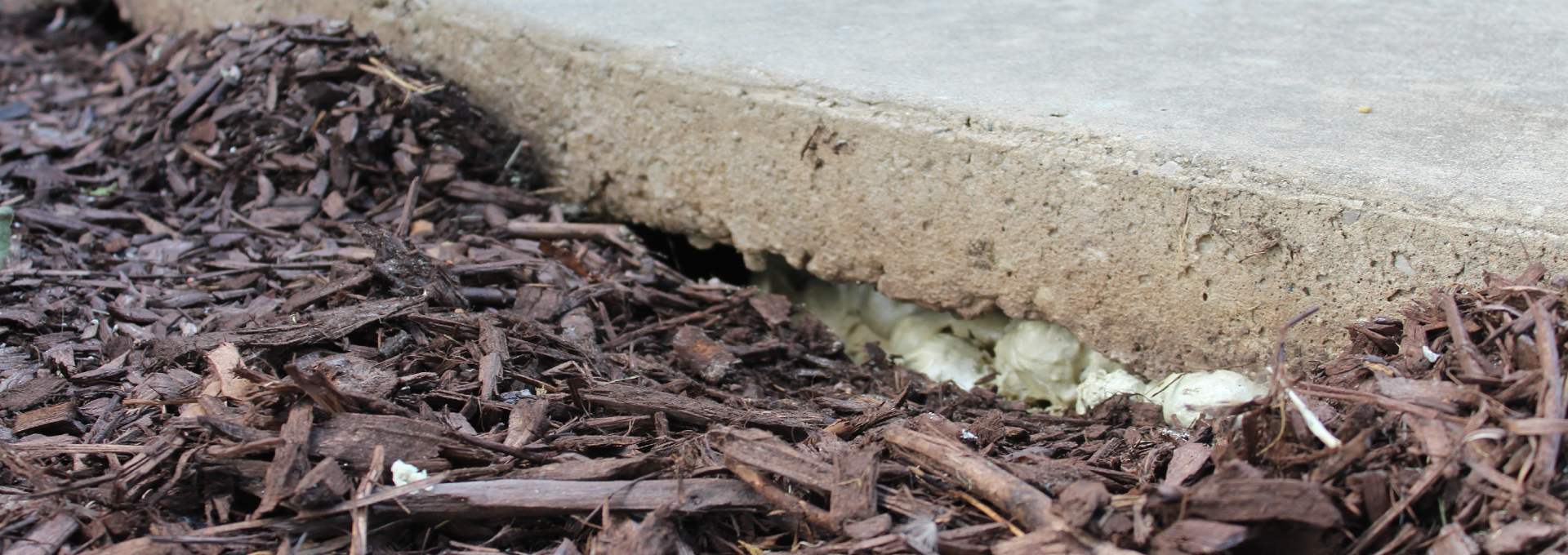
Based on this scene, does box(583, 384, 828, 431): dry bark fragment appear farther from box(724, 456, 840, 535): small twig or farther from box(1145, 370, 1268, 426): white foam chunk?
box(1145, 370, 1268, 426): white foam chunk

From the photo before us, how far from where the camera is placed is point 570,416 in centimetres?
219

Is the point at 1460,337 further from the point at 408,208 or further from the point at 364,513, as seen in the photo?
the point at 408,208

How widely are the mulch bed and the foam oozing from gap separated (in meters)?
0.12

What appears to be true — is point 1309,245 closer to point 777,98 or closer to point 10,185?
point 777,98

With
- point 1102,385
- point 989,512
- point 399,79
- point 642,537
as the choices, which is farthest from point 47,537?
point 1102,385

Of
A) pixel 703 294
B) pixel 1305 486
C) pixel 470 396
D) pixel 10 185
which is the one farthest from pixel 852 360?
pixel 10 185

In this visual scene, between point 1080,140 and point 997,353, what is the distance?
66 cm

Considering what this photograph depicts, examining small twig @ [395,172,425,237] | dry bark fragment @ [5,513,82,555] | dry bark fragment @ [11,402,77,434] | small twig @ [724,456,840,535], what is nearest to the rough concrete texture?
small twig @ [395,172,425,237]

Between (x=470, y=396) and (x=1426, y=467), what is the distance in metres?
1.56

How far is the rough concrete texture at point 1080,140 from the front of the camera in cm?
229

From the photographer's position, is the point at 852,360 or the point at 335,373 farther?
the point at 852,360

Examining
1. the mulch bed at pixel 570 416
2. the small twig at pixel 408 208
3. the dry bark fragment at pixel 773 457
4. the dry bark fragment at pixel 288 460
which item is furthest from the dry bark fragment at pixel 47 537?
the small twig at pixel 408 208

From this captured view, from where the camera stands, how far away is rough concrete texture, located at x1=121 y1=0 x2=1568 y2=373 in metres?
2.29

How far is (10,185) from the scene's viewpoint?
3404 millimetres
